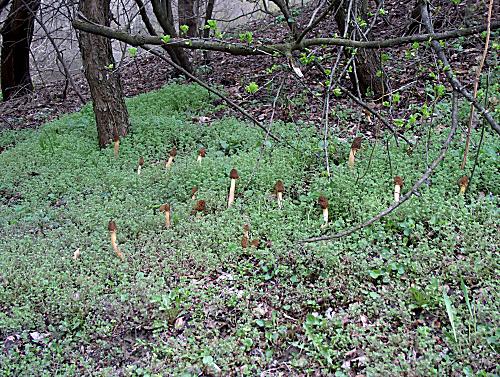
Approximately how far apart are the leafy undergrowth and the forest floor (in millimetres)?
15

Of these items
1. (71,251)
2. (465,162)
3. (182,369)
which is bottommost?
(182,369)

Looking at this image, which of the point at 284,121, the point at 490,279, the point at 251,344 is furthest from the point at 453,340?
the point at 284,121

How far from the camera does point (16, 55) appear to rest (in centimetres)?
1247

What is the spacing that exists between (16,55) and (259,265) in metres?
→ 10.6

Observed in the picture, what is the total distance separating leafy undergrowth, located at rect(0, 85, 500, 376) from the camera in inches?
144

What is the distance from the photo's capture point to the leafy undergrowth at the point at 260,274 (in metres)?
3.66

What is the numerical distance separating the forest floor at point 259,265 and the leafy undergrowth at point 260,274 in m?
0.02

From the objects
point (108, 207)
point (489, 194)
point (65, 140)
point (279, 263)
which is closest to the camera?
point (279, 263)

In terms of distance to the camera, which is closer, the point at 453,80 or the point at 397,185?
the point at 453,80

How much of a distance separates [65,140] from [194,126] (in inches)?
83.3

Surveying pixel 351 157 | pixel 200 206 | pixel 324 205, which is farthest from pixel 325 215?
pixel 200 206

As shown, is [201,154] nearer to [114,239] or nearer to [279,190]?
[279,190]

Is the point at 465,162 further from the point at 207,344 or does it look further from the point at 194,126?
the point at 194,126

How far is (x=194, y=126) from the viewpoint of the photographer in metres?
7.84
